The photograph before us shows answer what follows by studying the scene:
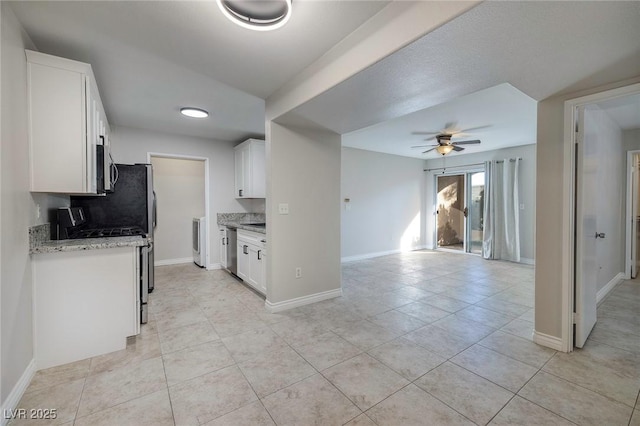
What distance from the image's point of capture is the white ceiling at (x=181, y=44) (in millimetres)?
1695

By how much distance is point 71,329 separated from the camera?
2061 millimetres

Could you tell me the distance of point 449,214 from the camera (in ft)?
24.1

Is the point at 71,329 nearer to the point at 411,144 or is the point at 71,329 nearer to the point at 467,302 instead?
the point at 467,302

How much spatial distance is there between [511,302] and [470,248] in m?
3.54

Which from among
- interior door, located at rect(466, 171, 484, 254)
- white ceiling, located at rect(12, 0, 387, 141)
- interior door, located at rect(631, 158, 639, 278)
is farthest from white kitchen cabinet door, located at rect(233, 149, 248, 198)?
interior door, located at rect(631, 158, 639, 278)

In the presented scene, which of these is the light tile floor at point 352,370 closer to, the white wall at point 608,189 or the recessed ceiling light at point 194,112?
the white wall at point 608,189

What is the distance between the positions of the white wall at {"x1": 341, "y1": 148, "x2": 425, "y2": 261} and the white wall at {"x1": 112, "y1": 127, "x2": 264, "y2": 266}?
2023mm

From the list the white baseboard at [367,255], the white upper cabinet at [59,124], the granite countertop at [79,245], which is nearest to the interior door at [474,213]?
the white baseboard at [367,255]

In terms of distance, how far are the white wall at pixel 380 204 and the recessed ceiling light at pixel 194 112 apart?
3072mm

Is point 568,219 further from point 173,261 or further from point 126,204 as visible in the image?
point 173,261

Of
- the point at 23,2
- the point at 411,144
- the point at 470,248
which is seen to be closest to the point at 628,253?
the point at 470,248

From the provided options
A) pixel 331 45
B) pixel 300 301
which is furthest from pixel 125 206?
pixel 331 45

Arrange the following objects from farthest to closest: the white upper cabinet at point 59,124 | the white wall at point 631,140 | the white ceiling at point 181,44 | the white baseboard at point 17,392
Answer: the white wall at point 631,140 → the white upper cabinet at point 59,124 → the white ceiling at point 181,44 → the white baseboard at point 17,392

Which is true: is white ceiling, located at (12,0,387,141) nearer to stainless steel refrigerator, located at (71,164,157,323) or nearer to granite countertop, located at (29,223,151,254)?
stainless steel refrigerator, located at (71,164,157,323)
